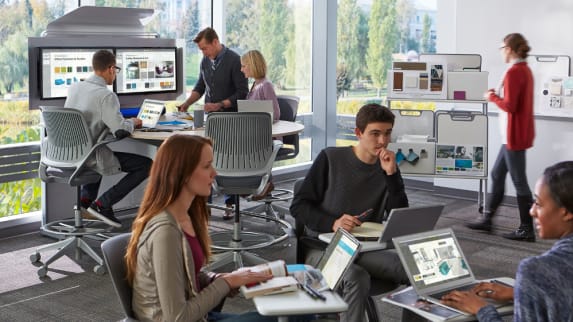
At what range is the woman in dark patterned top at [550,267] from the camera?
232cm

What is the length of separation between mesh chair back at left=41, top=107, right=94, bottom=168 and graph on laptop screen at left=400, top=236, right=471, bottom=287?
312 cm

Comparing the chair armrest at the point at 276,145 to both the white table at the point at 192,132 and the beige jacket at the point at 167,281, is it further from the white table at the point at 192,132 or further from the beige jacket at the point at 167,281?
the beige jacket at the point at 167,281

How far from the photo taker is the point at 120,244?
2.78m

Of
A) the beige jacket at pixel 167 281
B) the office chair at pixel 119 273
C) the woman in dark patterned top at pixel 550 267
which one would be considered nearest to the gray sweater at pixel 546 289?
the woman in dark patterned top at pixel 550 267

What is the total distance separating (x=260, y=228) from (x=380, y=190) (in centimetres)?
280

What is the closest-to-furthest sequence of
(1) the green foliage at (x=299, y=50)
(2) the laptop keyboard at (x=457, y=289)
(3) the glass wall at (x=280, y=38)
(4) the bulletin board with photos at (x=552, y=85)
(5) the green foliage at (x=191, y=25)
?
(2) the laptop keyboard at (x=457, y=289) < (4) the bulletin board with photos at (x=552, y=85) < (5) the green foliage at (x=191, y=25) < (3) the glass wall at (x=280, y=38) < (1) the green foliage at (x=299, y=50)

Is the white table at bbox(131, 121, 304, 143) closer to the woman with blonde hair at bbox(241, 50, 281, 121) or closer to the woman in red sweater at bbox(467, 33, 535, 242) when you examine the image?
the woman with blonde hair at bbox(241, 50, 281, 121)

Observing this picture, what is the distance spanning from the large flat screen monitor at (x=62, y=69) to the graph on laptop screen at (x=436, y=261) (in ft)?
12.6

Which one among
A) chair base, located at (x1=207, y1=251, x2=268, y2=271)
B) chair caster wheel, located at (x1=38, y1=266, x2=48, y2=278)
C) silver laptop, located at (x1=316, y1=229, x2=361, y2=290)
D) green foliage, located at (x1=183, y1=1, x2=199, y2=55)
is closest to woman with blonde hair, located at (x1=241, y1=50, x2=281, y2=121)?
green foliage, located at (x1=183, y1=1, x2=199, y2=55)

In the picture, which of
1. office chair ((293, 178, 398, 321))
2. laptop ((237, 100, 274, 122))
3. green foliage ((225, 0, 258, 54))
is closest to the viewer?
office chair ((293, 178, 398, 321))

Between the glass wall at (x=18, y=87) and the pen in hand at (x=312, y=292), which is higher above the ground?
the glass wall at (x=18, y=87)

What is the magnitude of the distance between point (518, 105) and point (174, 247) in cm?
428

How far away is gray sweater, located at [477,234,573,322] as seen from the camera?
7.60 ft

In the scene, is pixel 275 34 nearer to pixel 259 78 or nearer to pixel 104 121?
pixel 259 78
